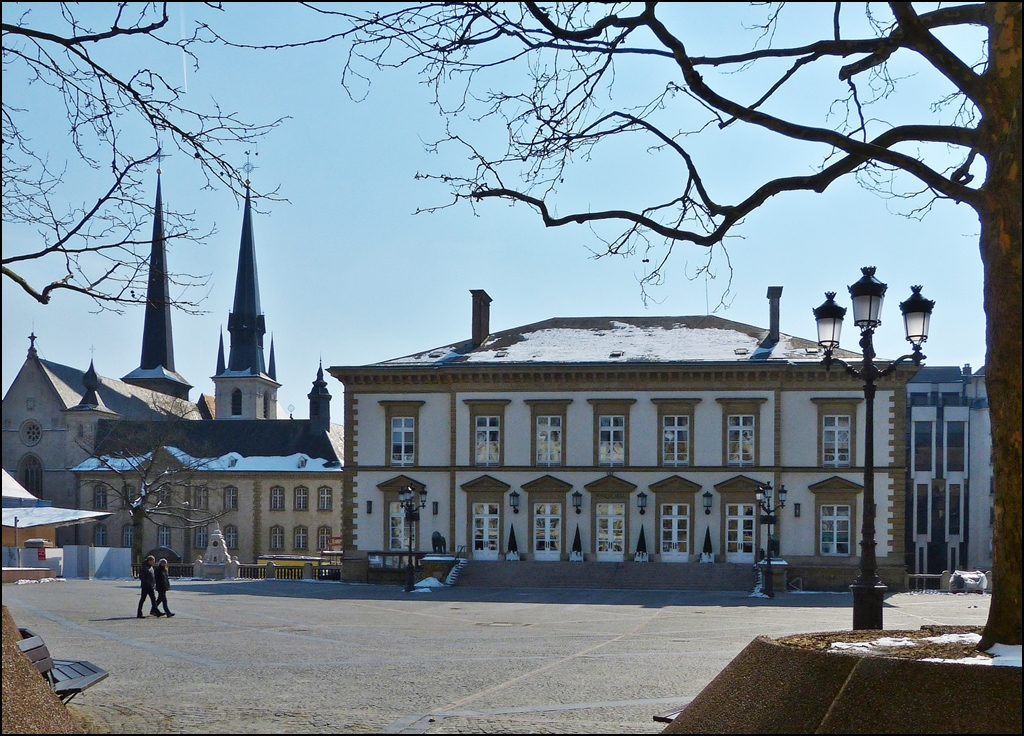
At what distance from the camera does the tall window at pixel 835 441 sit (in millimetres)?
41406

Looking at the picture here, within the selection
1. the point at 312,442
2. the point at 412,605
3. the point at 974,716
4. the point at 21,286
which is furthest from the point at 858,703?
the point at 312,442

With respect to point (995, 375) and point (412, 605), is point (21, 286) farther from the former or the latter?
point (412, 605)

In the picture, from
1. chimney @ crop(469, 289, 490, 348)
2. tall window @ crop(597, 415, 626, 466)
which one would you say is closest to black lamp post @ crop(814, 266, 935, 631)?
tall window @ crop(597, 415, 626, 466)

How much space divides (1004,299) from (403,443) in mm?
37479

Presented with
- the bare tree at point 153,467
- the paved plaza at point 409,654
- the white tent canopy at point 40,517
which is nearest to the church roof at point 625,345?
the white tent canopy at point 40,517

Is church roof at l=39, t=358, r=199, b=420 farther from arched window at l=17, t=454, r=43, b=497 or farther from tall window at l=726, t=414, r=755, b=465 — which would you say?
tall window at l=726, t=414, r=755, b=465

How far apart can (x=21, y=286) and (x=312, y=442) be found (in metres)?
71.8

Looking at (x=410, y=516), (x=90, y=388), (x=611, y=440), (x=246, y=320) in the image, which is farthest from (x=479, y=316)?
(x=246, y=320)

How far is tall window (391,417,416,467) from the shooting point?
43844 mm

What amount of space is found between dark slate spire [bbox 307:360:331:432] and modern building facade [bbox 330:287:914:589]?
127 ft

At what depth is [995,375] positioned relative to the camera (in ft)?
24.2

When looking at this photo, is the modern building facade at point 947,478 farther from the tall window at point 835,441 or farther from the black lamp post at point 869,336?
the black lamp post at point 869,336

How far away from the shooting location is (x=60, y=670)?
10414 millimetres

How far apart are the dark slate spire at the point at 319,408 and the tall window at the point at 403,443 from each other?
38.6m
